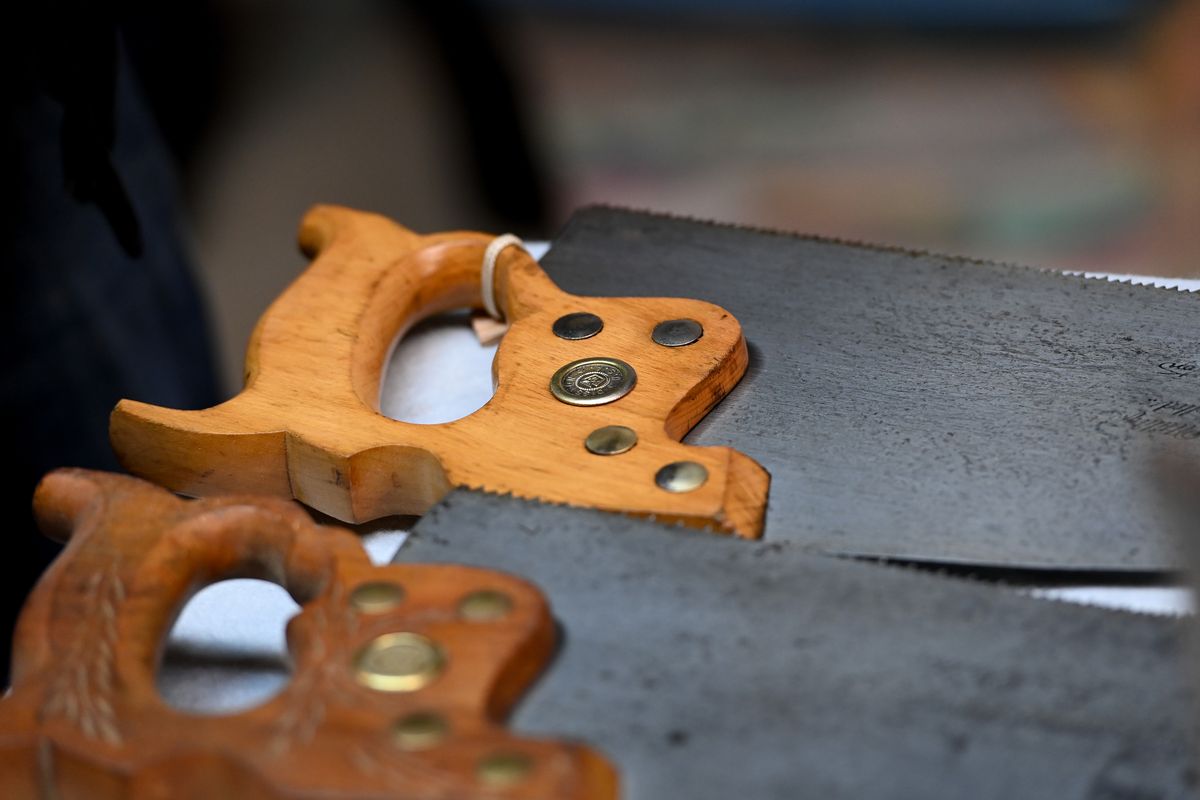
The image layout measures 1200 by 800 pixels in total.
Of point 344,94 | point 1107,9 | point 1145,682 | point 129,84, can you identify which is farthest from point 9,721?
point 1107,9

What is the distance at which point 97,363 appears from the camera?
1.62m

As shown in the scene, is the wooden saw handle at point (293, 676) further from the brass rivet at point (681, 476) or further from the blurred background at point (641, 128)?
the blurred background at point (641, 128)

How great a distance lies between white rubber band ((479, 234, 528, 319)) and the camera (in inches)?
47.8

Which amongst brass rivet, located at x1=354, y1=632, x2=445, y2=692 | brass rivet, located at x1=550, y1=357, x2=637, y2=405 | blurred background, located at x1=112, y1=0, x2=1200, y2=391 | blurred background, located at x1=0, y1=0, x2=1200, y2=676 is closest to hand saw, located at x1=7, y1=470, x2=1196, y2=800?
brass rivet, located at x1=354, y1=632, x2=445, y2=692

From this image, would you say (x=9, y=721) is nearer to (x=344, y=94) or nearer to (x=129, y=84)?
(x=129, y=84)

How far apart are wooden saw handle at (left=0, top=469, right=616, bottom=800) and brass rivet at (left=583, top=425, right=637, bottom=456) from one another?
0.61 feet

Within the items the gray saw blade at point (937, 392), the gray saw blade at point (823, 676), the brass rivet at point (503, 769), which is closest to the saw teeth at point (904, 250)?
the gray saw blade at point (937, 392)

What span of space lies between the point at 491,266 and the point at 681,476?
0.35 metres

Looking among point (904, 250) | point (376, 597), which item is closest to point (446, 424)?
point (376, 597)

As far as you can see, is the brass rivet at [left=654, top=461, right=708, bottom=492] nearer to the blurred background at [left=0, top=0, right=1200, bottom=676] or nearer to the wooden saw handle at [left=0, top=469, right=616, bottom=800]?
the wooden saw handle at [left=0, top=469, right=616, bottom=800]

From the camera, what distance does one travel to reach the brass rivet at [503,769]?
0.70 m

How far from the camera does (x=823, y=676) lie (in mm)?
790

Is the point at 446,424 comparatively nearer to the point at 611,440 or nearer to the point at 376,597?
the point at 611,440

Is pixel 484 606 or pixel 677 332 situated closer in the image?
pixel 484 606
